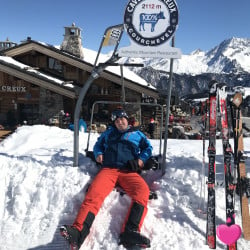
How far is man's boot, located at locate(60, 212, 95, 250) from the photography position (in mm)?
2863

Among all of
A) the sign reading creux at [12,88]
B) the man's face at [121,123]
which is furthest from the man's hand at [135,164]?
the sign reading creux at [12,88]

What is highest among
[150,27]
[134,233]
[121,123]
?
[150,27]

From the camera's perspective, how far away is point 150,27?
153 inches

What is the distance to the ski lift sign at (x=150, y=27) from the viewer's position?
384 centimetres

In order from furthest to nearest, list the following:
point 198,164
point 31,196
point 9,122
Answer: point 9,122, point 198,164, point 31,196

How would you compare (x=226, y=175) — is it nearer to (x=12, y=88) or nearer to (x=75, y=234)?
(x=75, y=234)

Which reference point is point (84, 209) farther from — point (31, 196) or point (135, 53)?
point (135, 53)

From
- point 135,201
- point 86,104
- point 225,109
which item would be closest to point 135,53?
point 225,109

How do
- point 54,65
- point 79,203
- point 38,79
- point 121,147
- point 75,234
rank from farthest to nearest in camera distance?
point 54,65
point 38,79
point 121,147
point 79,203
point 75,234

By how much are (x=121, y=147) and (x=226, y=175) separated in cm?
146

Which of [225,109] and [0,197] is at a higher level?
[225,109]

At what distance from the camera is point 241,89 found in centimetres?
363

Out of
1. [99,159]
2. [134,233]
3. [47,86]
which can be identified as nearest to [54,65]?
[47,86]

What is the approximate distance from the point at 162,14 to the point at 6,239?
11.4 feet
